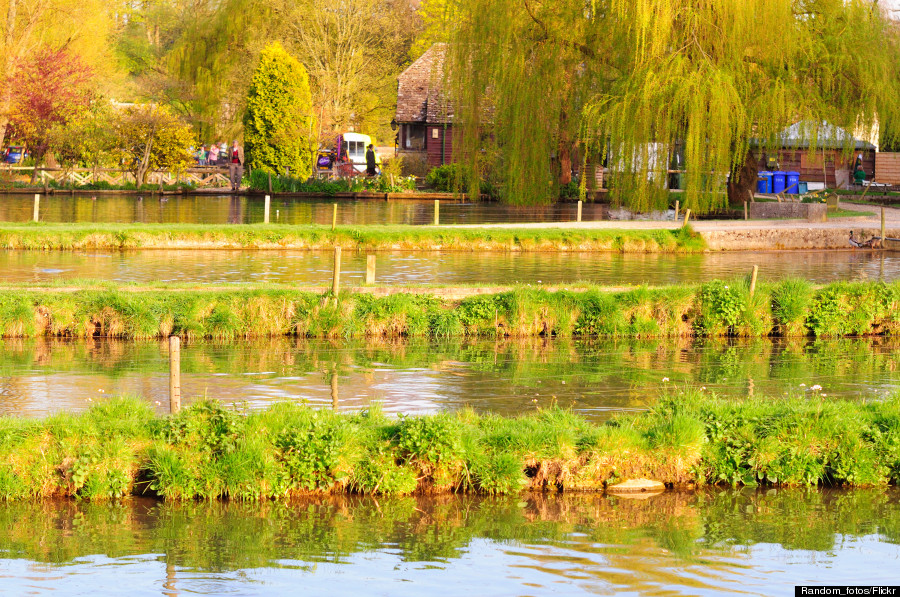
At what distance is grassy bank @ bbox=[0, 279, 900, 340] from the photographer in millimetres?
18312

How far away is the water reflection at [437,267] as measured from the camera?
24172mm

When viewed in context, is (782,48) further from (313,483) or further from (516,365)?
(313,483)

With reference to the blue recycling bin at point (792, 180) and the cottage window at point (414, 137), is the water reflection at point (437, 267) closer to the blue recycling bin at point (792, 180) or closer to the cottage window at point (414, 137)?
the blue recycling bin at point (792, 180)

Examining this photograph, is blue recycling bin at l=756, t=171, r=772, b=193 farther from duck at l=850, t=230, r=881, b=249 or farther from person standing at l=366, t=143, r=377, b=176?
person standing at l=366, t=143, r=377, b=176

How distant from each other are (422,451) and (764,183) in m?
45.9

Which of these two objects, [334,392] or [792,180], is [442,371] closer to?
[334,392]

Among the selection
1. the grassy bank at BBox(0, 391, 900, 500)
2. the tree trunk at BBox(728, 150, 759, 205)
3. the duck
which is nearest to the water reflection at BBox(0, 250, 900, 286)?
the duck

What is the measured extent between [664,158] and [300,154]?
24068 millimetres

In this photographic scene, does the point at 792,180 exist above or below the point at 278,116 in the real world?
below

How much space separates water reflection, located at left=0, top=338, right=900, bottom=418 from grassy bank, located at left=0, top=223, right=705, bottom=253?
42.6 ft

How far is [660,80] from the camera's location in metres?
33.5

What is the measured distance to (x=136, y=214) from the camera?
40.4 meters

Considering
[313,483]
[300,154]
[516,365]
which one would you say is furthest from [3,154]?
[313,483]

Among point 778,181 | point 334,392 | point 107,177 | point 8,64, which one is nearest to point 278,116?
point 107,177
